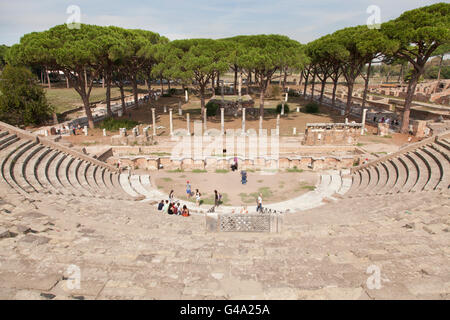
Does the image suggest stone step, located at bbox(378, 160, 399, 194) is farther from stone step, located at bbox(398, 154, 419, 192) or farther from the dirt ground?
the dirt ground

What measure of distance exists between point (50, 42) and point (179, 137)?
15298 mm

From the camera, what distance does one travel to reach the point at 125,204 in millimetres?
13500

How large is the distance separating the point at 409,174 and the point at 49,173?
20270 millimetres

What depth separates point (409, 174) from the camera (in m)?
15.4

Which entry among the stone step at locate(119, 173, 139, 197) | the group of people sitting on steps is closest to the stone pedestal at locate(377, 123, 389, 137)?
the group of people sitting on steps

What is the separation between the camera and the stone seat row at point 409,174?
44.1 ft

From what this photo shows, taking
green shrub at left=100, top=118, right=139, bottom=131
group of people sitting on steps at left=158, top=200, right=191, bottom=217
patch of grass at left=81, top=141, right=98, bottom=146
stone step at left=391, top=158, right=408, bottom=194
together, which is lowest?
group of people sitting on steps at left=158, top=200, right=191, bottom=217

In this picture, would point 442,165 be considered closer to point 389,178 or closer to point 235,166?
point 389,178

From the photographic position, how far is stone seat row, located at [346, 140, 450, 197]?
529 inches

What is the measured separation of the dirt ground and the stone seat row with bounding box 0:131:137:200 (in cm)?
317

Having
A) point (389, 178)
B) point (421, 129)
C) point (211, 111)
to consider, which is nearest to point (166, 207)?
point (389, 178)

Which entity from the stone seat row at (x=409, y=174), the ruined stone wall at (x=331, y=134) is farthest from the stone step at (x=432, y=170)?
the ruined stone wall at (x=331, y=134)

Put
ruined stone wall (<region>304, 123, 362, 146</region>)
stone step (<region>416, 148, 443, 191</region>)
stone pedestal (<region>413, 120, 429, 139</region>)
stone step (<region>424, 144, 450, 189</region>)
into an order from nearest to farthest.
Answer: stone step (<region>424, 144, 450, 189</region>)
stone step (<region>416, 148, 443, 191</region>)
ruined stone wall (<region>304, 123, 362, 146</region>)
stone pedestal (<region>413, 120, 429, 139</region>)

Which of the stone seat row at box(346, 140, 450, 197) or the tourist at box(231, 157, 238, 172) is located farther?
the tourist at box(231, 157, 238, 172)
